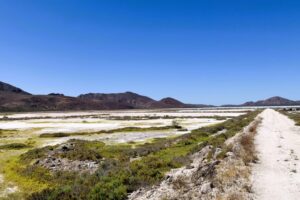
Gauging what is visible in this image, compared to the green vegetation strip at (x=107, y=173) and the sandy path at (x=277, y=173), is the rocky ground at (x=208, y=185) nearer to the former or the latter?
the sandy path at (x=277, y=173)

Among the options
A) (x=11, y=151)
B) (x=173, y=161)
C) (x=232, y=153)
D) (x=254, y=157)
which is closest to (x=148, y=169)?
(x=173, y=161)

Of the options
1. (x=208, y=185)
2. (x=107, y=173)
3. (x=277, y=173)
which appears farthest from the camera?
(x=107, y=173)

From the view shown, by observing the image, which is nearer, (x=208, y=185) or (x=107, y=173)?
(x=208, y=185)

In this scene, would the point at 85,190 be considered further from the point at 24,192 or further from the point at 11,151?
the point at 11,151

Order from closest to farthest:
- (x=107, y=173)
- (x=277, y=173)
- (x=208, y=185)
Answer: (x=208, y=185) → (x=277, y=173) → (x=107, y=173)

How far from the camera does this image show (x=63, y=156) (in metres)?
27.1

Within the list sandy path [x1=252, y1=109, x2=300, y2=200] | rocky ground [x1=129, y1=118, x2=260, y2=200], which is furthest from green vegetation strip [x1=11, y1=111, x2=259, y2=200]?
sandy path [x1=252, y1=109, x2=300, y2=200]

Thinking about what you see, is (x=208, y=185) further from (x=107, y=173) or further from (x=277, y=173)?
(x=107, y=173)

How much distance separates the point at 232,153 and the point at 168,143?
13.7 metres

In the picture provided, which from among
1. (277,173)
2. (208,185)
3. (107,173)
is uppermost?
(208,185)

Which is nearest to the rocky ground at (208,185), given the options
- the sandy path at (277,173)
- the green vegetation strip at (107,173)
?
the sandy path at (277,173)

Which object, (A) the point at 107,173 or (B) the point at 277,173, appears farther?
(A) the point at 107,173

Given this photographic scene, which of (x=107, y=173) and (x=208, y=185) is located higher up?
(x=208, y=185)

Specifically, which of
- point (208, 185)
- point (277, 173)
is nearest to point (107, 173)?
point (208, 185)
